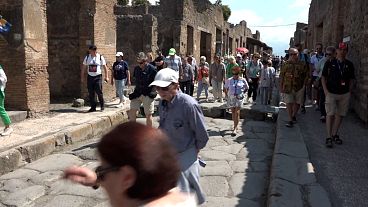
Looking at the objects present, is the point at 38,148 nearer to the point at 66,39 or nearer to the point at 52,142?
the point at 52,142

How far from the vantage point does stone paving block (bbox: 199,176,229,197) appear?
5.42 m

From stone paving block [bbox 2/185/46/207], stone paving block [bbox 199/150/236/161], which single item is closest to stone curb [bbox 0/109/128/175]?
stone paving block [bbox 2/185/46/207]

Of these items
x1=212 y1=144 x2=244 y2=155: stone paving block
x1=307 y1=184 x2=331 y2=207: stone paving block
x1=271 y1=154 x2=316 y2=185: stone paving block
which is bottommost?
x1=212 y1=144 x2=244 y2=155: stone paving block

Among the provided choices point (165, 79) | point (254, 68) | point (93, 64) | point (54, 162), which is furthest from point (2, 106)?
point (254, 68)

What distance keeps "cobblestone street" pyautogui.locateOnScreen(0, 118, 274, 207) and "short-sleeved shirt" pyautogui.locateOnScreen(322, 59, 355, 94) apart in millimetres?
1575

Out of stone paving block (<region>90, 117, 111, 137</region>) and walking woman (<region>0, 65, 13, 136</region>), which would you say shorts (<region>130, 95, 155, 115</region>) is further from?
walking woman (<region>0, 65, 13, 136</region>)

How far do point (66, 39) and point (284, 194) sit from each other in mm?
10035

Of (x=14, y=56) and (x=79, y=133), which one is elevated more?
(x=14, y=56)

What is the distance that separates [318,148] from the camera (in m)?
6.90

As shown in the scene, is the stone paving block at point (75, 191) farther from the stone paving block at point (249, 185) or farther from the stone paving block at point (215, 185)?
the stone paving block at point (249, 185)

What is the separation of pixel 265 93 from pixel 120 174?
10626 mm

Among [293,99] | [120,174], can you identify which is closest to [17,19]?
[293,99]

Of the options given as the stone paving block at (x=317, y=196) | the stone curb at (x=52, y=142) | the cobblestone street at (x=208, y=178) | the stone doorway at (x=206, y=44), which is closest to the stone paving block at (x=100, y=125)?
the stone curb at (x=52, y=142)

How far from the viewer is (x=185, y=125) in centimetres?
365
